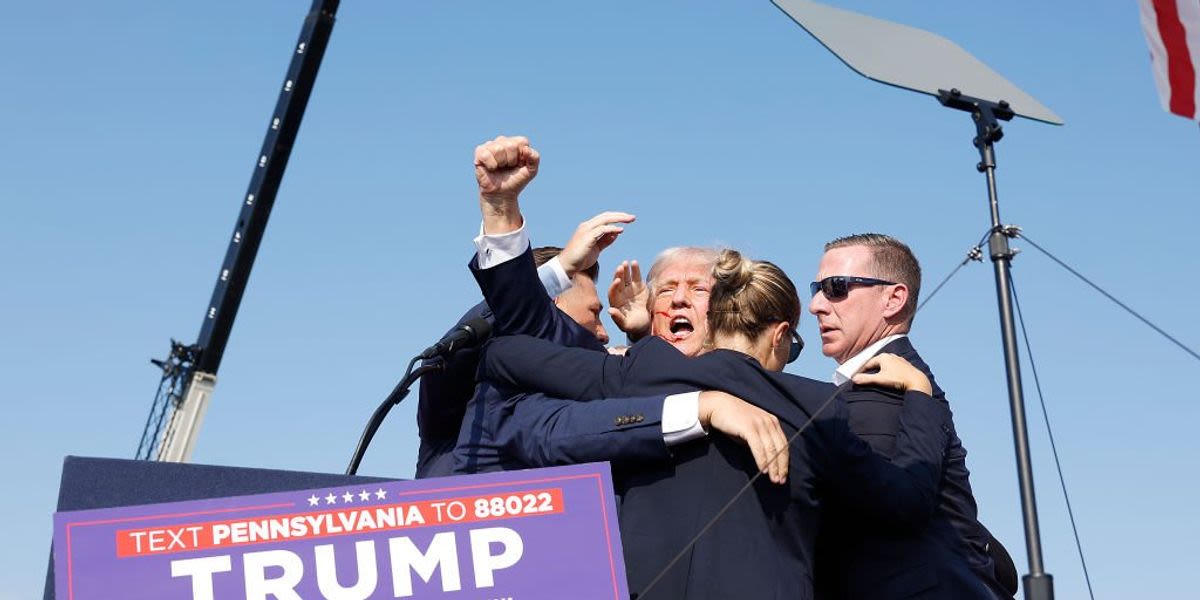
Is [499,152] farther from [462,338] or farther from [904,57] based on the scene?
[904,57]

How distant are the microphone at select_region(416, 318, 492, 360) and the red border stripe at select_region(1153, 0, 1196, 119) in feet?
7.96

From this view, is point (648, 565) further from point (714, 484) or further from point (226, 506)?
point (226, 506)

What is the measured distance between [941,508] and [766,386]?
673 millimetres

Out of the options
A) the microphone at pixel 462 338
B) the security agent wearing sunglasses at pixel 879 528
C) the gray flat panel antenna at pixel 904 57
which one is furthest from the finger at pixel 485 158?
the security agent wearing sunglasses at pixel 879 528

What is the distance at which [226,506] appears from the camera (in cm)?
277

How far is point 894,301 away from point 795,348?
48cm

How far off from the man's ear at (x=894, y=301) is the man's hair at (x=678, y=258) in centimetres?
Answer: 62

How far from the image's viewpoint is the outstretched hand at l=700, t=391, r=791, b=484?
3.23m

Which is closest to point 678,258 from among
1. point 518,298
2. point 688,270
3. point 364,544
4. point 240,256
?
point 688,270

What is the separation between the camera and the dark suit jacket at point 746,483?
3221 mm

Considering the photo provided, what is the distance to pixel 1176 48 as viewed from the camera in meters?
4.60

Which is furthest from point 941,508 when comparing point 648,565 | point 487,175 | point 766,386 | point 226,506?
point 226,506

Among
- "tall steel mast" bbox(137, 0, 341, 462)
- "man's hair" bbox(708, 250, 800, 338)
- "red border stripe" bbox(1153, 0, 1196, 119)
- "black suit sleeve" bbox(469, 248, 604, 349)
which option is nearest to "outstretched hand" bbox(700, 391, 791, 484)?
"man's hair" bbox(708, 250, 800, 338)

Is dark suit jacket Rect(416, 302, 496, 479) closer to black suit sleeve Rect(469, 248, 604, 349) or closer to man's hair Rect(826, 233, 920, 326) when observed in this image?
black suit sleeve Rect(469, 248, 604, 349)
